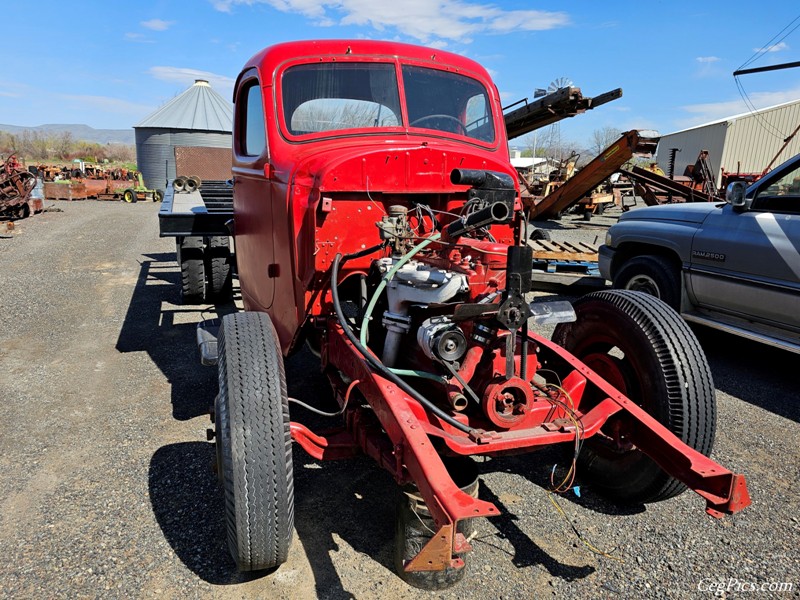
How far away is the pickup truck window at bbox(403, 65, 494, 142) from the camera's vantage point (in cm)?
387

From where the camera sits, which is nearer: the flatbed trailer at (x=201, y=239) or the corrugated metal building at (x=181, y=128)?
the flatbed trailer at (x=201, y=239)

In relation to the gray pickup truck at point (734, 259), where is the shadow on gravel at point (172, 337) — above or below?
below

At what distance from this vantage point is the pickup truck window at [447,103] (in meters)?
3.87

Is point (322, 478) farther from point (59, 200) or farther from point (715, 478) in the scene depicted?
point (59, 200)

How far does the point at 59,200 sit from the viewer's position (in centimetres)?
2408

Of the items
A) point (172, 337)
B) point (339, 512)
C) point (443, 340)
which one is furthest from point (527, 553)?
point (172, 337)

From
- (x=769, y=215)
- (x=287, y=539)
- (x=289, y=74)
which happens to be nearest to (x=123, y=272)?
(x=289, y=74)

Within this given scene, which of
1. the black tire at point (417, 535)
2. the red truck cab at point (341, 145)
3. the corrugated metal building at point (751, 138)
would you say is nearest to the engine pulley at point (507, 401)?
the black tire at point (417, 535)

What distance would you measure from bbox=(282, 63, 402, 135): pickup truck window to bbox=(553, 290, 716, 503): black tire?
1.83 m

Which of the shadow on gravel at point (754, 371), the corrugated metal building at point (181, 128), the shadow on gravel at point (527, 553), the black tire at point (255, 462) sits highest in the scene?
the corrugated metal building at point (181, 128)

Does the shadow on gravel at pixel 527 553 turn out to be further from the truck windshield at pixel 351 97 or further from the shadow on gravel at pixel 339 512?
the truck windshield at pixel 351 97

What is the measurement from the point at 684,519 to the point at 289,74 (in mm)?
3550

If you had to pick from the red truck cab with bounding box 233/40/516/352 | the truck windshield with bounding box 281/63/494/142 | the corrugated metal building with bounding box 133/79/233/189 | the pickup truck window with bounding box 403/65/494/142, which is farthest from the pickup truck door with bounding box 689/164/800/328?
the corrugated metal building with bounding box 133/79/233/189

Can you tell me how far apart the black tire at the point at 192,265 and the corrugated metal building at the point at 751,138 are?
31.3 m
